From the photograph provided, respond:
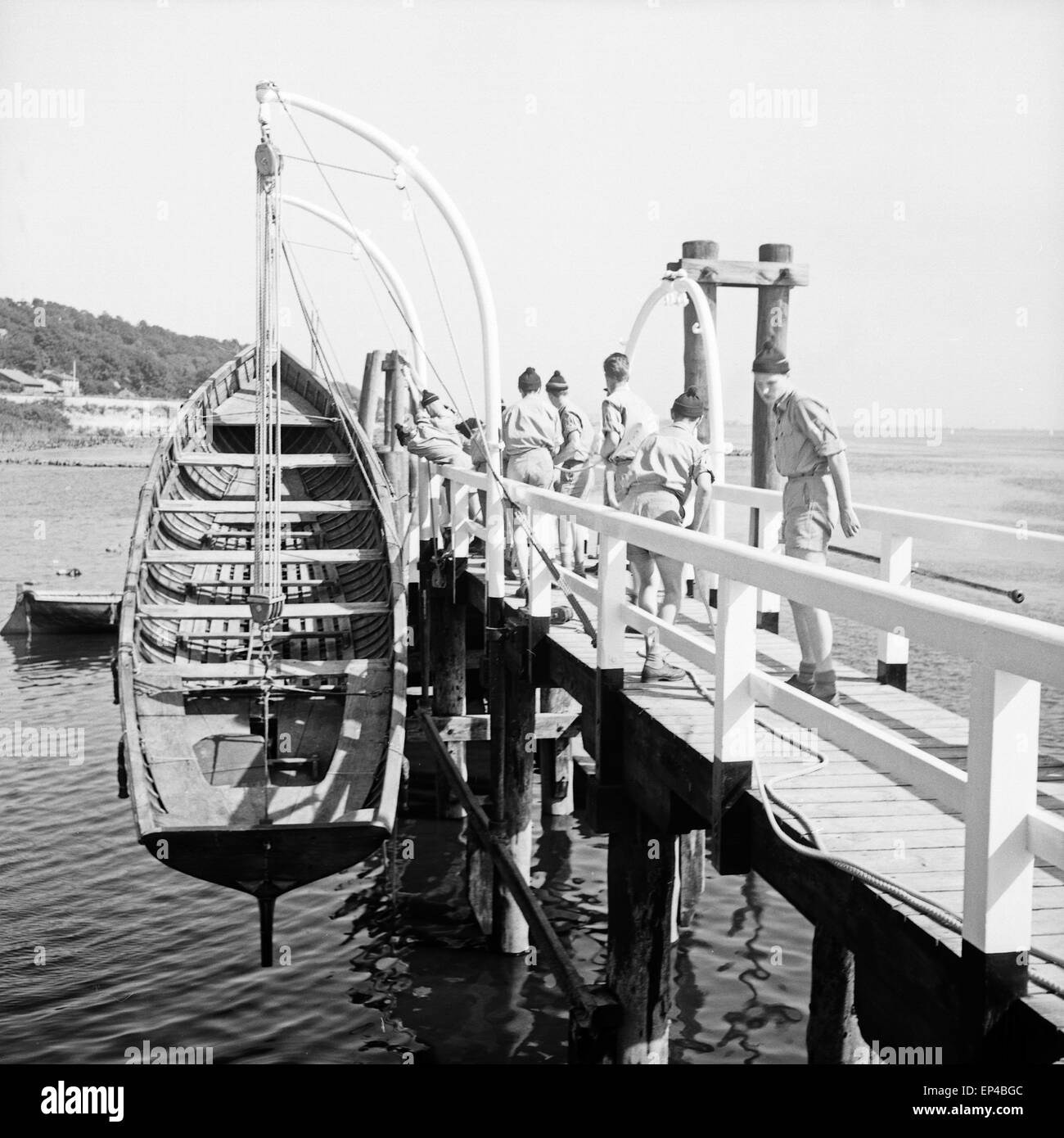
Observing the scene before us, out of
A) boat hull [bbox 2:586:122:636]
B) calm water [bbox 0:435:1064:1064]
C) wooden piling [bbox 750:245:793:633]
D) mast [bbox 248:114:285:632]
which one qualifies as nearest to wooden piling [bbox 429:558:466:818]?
calm water [bbox 0:435:1064:1064]

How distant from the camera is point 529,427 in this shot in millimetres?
11016

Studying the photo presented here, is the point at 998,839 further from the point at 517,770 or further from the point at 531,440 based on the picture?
the point at 531,440

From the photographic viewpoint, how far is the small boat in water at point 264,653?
7.69 meters

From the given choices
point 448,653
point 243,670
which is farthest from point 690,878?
point 243,670

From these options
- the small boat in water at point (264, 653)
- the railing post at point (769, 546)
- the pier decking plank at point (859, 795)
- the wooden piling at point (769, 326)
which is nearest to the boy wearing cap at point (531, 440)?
the small boat in water at point (264, 653)

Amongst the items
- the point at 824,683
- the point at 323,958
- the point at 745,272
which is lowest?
the point at 323,958

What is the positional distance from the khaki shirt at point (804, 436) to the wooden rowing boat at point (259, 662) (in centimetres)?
333

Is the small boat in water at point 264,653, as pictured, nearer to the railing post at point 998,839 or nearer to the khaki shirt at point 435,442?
the khaki shirt at point 435,442

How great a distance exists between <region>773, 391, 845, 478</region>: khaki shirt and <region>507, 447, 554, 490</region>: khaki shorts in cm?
476

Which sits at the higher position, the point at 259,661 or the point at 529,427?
the point at 529,427

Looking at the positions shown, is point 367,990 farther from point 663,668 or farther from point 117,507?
point 117,507

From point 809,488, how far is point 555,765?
7.20 m

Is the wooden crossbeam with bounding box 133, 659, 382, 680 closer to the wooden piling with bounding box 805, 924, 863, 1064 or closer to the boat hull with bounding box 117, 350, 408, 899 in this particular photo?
the boat hull with bounding box 117, 350, 408, 899
